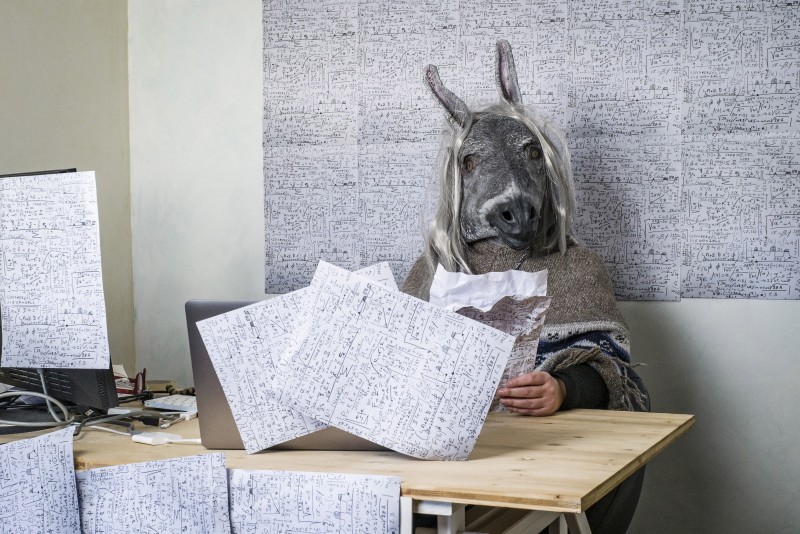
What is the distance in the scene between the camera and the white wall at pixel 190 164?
3.21m

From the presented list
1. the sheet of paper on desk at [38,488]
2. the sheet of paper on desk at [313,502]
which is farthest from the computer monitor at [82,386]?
the sheet of paper on desk at [313,502]

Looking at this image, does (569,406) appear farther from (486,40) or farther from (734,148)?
(486,40)

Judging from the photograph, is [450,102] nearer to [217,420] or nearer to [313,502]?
[217,420]

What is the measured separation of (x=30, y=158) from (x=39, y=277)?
1.28 m

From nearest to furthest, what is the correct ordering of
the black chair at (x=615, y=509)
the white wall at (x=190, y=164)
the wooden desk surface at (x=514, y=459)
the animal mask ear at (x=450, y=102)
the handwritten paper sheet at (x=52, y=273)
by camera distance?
1. the wooden desk surface at (x=514, y=459)
2. the handwritten paper sheet at (x=52, y=273)
3. the black chair at (x=615, y=509)
4. the animal mask ear at (x=450, y=102)
5. the white wall at (x=190, y=164)

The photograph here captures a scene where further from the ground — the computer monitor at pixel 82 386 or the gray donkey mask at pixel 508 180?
the gray donkey mask at pixel 508 180

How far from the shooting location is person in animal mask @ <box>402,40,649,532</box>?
2166 mm

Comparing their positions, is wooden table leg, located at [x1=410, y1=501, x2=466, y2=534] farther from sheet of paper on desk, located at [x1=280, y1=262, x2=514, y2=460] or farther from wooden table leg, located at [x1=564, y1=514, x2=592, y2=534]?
wooden table leg, located at [x1=564, y1=514, x2=592, y2=534]

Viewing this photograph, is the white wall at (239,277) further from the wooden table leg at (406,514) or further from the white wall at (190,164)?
the wooden table leg at (406,514)

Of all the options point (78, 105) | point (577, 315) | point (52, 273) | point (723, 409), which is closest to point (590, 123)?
point (577, 315)

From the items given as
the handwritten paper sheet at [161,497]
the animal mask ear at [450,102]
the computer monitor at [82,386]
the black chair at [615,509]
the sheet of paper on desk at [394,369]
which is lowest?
the black chair at [615,509]

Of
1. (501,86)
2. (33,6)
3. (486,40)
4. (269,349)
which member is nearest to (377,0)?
(486,40)

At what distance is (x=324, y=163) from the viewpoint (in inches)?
122

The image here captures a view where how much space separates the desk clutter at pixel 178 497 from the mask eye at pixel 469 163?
50.8 inches
